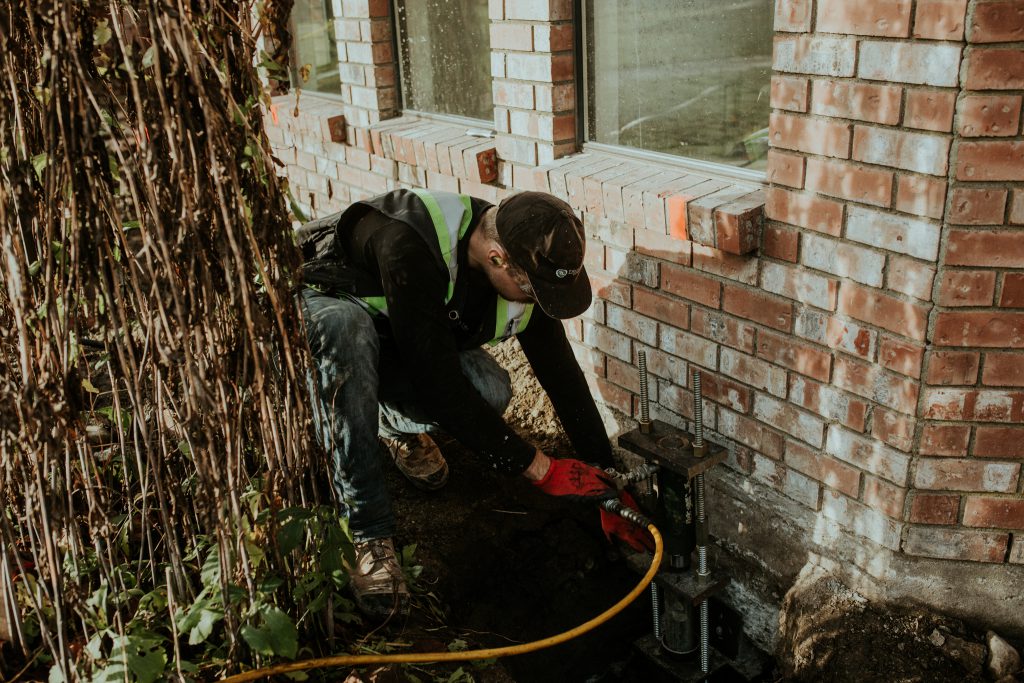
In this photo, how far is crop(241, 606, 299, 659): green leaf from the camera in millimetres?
2010

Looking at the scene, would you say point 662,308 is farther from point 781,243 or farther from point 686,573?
point 686,573

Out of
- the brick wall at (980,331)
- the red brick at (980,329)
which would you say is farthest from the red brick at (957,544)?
the red brick at (980,329)

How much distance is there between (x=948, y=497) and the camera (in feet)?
7.84

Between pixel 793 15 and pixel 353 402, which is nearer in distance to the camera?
pixel 793 15

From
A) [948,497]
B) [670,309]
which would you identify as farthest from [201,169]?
[948,497]

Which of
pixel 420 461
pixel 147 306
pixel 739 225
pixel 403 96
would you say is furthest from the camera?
pixel 403 96

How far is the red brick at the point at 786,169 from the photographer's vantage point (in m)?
2.39

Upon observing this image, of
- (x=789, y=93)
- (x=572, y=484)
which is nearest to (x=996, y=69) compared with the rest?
(x=789, y=93)

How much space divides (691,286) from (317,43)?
3.02 metres

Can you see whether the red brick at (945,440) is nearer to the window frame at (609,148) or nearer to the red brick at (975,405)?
the red brick at (975,405)

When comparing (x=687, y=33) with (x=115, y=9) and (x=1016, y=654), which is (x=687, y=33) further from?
(x=1016, y=654)

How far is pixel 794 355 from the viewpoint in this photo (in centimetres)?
254

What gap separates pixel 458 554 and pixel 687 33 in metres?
1.89

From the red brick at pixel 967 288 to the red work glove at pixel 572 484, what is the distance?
1.16m
